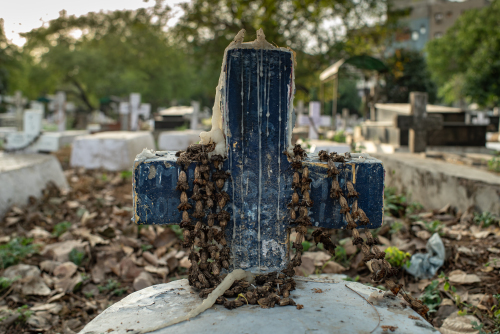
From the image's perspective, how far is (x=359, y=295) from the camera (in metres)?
1.52

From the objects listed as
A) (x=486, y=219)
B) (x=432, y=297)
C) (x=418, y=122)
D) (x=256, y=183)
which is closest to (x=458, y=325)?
(x=432, y=297)

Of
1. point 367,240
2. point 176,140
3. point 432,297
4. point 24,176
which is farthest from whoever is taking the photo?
point 176,140

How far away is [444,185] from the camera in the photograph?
12.7 ft

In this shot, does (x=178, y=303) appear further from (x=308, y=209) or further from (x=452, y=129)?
(x=452, y=129)

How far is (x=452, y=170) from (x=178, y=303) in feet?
11.7

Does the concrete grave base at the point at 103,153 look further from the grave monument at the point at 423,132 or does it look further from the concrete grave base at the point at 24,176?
the grave monument at the point at 423,132

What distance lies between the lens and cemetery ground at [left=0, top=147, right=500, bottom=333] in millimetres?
2289

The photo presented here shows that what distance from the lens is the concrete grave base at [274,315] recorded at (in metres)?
1.22

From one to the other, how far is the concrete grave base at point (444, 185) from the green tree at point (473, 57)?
2041cm

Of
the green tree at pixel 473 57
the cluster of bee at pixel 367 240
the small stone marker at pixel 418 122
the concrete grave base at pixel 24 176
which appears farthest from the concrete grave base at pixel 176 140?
the green tree at pixel 473 57

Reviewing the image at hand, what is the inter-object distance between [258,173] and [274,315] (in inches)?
19.3

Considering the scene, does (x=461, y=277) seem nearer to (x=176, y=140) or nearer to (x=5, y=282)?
(x=5, y=282)

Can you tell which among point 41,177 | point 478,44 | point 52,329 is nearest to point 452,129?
point 41,177

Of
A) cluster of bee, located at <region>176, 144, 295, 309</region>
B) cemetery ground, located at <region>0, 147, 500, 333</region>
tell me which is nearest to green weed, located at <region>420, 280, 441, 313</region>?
cemetery ground, located at <region>0, 147, 500, 333</region>
